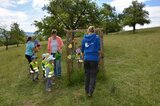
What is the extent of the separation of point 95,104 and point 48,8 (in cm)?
2158

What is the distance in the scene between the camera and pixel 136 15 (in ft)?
221

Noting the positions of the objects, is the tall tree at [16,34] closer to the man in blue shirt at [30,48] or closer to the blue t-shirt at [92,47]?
the man in blue shirt at [30,48]

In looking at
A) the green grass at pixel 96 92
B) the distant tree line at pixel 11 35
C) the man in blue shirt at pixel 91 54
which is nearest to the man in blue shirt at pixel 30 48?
the green grass at pixel 96 92

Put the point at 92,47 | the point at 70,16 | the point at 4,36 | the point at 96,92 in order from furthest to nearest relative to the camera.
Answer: the point at 4,36, the point at 70,16, the point at 96,92, the point at 92,47

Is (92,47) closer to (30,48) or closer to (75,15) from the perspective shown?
(30,48)

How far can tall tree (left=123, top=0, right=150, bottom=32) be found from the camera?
6681 cm

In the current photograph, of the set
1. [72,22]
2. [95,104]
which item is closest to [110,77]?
[95,104]

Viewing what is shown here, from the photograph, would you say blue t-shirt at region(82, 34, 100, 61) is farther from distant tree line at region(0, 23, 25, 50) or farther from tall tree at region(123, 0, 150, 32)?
tall tree at region(123, 0, 150, 32)

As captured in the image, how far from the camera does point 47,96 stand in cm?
1068

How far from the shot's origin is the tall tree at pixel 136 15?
219ft

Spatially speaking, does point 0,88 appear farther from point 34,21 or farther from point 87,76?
point 34,21

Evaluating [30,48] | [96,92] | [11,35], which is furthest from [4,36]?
[96,92]

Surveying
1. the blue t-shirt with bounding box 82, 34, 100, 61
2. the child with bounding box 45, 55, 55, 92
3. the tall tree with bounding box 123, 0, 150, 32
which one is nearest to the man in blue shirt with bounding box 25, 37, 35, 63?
the child with bounding box 45, 55, 55, 92

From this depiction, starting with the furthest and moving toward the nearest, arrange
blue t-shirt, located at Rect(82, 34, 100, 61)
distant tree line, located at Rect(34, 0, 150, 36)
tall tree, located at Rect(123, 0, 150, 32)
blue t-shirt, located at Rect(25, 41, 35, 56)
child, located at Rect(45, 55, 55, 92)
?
tall tree, located at Rect(123, 0, 150, 32) → distant tree line, located at Rect(34, 0, 150, 36) → blue t-shirt, located at Rect(25, 41, 35, 56) → child, located at Rect(45, 55, 55, 92) → blue t-shirt, located at Rect(82, 34, 100, 61)
